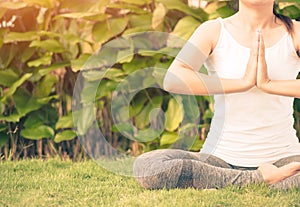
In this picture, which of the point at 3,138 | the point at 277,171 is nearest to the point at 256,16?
the point at 277,171

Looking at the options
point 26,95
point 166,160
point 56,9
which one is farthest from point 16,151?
point 166,160

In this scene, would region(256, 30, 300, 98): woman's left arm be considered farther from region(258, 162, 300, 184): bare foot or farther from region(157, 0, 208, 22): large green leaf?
region(157, 0, 208, 22): large green leaf

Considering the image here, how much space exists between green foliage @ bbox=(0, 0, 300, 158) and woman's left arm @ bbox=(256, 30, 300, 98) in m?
0.80

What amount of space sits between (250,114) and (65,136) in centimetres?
111

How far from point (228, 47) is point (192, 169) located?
1.29ft

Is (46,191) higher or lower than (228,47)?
lower

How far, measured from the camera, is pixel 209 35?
2.08m

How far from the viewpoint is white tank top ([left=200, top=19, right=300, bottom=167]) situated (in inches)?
81.7

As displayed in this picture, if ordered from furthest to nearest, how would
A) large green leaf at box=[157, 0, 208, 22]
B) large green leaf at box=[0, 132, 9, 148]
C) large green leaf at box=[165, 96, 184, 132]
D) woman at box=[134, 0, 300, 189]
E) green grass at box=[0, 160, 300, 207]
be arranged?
large green leaf at box=[0, 132, 9, 148]
large green leaf at box=[165, 96, 184, 132]
large green leaf at box=[157, 0, 208, 22]
woman at box=[134, 0, 300, 189]
green grass at box=[0, 160, 300, 207]

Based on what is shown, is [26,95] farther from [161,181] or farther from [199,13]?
[161,181]

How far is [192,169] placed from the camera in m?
2.02

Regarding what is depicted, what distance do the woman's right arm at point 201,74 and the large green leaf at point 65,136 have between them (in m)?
1.01

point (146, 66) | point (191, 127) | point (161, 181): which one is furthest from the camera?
point (146, 66)

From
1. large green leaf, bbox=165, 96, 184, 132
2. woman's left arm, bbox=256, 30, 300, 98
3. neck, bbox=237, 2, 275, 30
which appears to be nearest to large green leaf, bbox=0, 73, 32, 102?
large green leaf, bbox=165, 96, 184, 132
